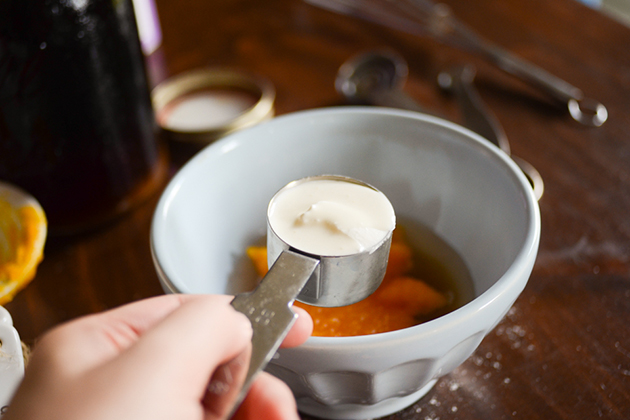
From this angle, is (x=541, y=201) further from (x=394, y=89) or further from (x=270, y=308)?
(x=270, y=308)

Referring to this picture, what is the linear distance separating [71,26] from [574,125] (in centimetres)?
62

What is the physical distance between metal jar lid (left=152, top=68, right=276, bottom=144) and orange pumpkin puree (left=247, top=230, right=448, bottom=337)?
0.82 feet

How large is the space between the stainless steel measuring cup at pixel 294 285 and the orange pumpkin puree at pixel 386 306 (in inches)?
0.8

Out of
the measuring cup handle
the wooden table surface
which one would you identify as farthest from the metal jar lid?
the measuring cup handle

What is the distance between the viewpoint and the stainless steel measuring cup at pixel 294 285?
0.27 m

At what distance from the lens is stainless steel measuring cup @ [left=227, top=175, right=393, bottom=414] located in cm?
27

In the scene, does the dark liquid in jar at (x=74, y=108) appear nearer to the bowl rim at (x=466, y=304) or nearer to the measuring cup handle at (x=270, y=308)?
the bowl rim at (x=466, y=304)

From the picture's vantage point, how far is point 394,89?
0.73m

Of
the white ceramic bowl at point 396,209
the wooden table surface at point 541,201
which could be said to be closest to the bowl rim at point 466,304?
the white ceramic bowl at point 396,209

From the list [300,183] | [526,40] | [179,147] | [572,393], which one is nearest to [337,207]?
[300,183]

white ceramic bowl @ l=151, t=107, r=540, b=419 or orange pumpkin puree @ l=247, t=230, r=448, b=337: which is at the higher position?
white ceramic bowl @ l=151, t=107, r=540, b=419

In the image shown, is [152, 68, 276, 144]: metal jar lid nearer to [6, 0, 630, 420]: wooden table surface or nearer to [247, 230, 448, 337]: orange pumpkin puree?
[6, 0, 630, 420]: wooden table surface

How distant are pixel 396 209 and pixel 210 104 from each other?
0.37 meters

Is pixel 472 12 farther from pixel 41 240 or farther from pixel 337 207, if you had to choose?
pixel 41 240
